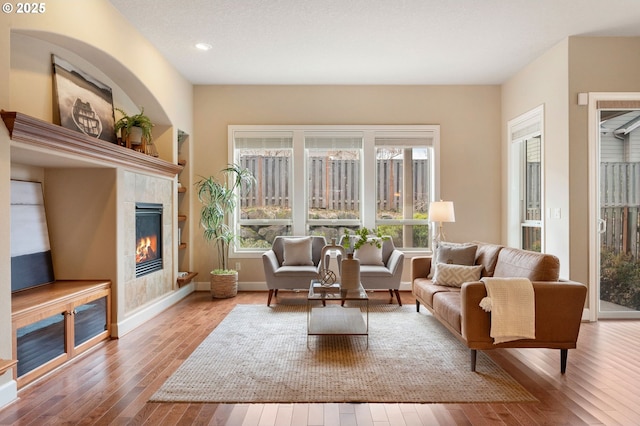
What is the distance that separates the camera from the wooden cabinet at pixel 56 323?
8.78 ft

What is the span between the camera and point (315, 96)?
604 cm

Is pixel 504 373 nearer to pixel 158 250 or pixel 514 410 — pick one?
pixel 514 410

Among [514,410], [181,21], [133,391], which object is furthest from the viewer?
[181,21]

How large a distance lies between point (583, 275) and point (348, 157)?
135 inches

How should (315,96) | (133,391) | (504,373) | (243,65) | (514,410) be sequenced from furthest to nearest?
(315,96) < (243,65) < (504,373) < (133,391) < (514,410)

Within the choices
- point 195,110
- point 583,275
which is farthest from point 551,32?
point 195,110

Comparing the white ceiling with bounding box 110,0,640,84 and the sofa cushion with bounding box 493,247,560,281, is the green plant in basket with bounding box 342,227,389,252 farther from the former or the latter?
the white ceiling with bounding box 110,0,640,84

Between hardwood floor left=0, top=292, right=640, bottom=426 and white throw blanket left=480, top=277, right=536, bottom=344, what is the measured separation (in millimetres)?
326

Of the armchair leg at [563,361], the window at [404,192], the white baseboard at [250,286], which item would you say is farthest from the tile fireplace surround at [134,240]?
the armchair leg at [563,361]

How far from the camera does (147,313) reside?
4379 mm

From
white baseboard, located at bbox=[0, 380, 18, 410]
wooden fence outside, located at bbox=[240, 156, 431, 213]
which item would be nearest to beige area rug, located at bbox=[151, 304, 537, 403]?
white baseboard, located at bbox=[0, 380, 18, 410]

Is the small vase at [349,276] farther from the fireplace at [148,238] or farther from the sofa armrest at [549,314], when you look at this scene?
the fireplace at [148,238]

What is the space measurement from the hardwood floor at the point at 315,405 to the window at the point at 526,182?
199 centimetres

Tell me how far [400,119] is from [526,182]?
2024 mm
